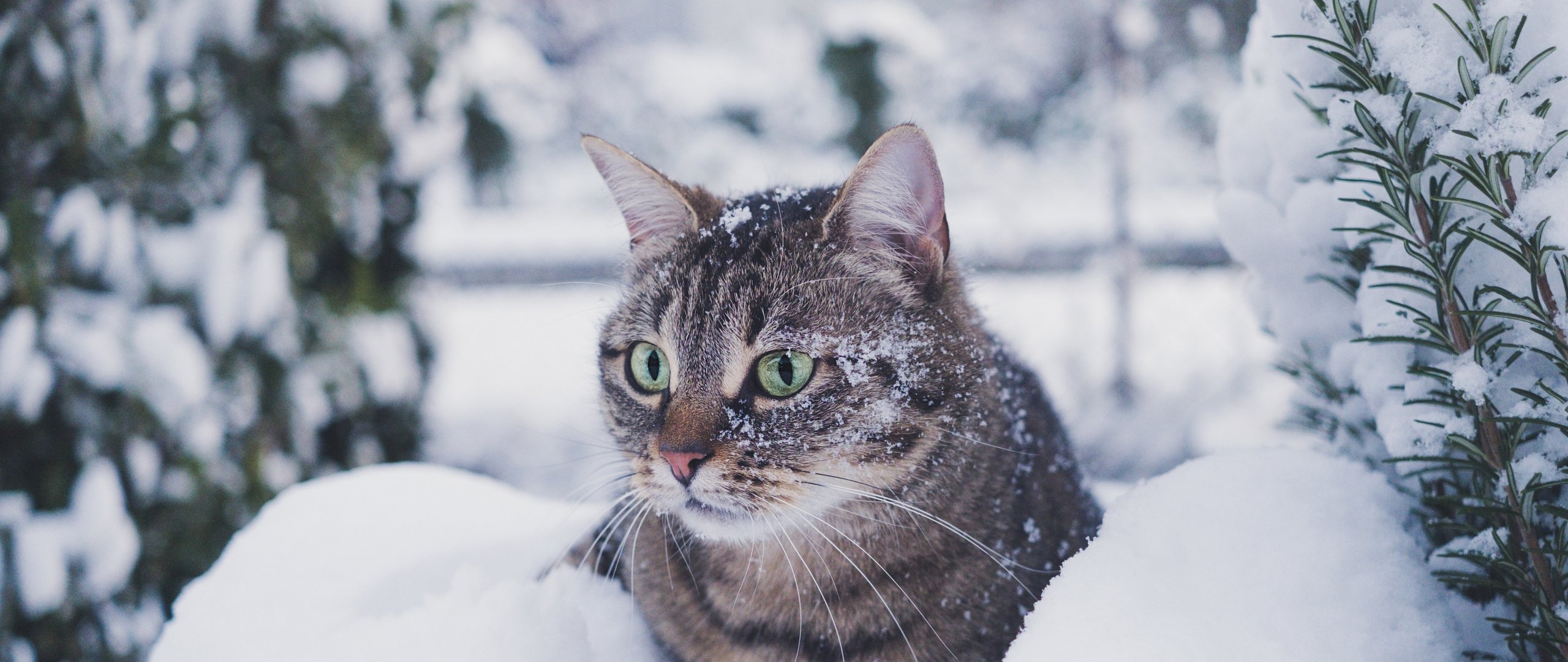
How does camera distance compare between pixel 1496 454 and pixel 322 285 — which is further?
pixel 322 285

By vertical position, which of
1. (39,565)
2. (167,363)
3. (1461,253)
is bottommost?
(39,565)

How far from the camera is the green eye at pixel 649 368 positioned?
104 centimetres

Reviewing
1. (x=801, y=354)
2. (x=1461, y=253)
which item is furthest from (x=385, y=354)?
(x=1461, y=253)

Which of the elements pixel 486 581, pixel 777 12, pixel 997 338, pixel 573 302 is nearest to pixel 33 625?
pixel 486 581

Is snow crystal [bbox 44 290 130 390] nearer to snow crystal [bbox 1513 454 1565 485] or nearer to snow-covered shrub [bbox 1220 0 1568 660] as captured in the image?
snow-covered shrub [bbox 1220 0 1568 660]

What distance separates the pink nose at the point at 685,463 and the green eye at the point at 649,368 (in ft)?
0.48

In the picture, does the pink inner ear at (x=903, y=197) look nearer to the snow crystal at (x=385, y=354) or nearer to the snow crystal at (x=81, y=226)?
the snow crystal at (x=81, y=226)

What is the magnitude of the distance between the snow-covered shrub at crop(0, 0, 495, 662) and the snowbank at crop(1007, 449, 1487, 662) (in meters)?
1.60

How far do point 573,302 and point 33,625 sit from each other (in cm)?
257

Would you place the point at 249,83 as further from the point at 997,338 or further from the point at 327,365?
the point at 997,338

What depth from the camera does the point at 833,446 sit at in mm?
895

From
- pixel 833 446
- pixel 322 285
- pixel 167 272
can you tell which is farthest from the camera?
Result: pixel 322 285

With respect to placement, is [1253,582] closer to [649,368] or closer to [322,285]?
[649,368]

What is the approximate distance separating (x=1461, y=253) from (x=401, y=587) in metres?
0.98
